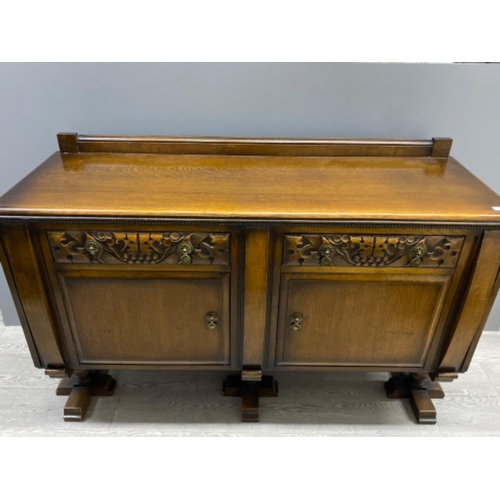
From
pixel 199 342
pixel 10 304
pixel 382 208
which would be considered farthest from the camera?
pixel 10 304

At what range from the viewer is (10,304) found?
49.3 inches

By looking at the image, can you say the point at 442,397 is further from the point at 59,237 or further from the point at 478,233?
the point at 59,237

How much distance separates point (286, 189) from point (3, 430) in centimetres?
87

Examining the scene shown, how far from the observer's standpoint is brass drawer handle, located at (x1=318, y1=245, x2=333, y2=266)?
0.77 meters

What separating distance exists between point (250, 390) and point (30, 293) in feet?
1.85

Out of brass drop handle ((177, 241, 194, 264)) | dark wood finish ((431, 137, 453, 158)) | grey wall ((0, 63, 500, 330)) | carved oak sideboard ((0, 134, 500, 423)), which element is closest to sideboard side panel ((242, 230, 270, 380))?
carved oak sideboard ((0, 134, 500, 423))

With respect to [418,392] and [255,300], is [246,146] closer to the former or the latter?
[255,300]

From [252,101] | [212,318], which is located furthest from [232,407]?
[252,101]

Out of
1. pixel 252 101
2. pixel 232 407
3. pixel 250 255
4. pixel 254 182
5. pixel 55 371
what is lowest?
pixel 232 407

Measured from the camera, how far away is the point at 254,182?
0.84 m

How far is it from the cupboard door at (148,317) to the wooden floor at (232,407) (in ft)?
0.60

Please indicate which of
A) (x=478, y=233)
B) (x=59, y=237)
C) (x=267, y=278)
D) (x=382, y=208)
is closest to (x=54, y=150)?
(x=59, y=237)

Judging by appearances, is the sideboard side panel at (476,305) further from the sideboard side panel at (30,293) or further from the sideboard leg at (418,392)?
the sideboard side panel at (30,293)

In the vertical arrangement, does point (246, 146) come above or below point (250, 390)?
above
